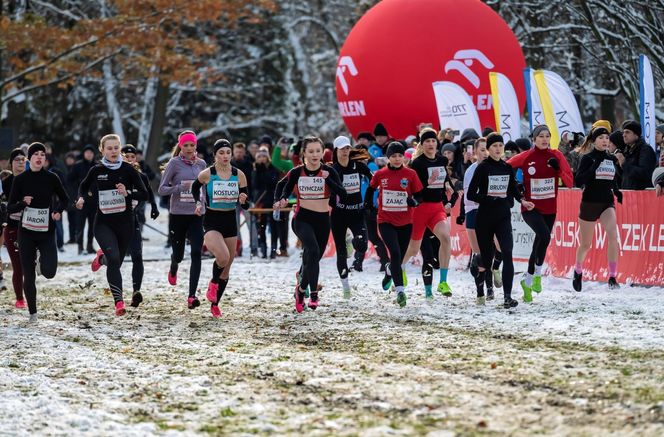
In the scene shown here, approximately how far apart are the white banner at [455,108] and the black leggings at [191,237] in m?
7.26

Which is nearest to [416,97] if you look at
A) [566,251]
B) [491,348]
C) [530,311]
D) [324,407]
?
[566,251]

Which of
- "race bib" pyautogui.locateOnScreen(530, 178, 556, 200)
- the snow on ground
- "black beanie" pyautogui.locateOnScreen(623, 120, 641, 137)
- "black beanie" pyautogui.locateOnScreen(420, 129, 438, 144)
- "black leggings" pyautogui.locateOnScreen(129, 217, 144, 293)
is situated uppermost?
"black beanie" pyautogui.locateOnScreen(623, 120, 641, 137)

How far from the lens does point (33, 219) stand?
13.0 m

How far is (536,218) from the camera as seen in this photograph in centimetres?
1356

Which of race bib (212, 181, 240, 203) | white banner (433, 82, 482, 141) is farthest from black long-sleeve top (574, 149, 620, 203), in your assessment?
white banner (433, 82, 482, 141)

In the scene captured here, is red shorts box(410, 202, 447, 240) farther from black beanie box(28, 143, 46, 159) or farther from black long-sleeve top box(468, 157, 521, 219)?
black beanie box(28, 143, 46, 159)

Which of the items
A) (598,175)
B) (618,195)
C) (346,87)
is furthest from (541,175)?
(346,87)

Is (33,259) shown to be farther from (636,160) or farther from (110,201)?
(636,160)

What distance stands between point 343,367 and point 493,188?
4395mm

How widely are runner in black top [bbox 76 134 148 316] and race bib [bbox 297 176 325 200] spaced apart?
1.72 m

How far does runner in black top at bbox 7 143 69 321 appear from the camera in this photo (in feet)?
42.5

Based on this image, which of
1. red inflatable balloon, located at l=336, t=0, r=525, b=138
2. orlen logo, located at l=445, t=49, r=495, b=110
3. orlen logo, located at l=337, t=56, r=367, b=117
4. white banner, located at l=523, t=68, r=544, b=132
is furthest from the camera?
orlen logo, located at l=337, t=56, r=367, b=117

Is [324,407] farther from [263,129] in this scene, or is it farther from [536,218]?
[263,129]

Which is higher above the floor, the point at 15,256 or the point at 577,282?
the point at 15,256
